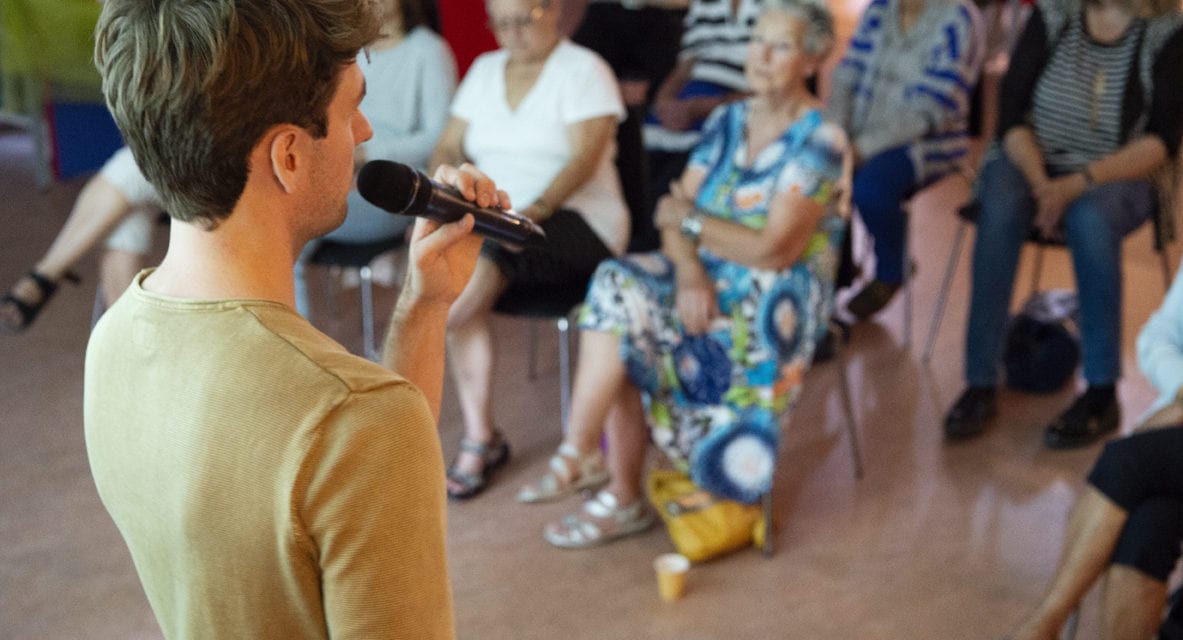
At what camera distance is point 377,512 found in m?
0.76

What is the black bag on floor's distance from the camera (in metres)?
3.34

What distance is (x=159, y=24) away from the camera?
768 mm

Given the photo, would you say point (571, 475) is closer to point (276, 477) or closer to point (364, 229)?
point (364, 229)

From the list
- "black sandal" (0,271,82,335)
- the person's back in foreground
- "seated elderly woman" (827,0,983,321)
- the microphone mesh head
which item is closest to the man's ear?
the person's back in foreground

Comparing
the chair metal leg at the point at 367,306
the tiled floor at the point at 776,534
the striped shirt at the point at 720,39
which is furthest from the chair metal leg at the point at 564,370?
the striped shirt at the point at 720,39

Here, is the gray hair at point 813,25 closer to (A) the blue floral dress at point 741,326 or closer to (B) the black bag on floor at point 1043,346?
(A) the blue floral dress at point 741,326

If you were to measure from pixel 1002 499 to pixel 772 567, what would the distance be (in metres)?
0.68

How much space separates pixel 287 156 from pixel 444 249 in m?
0.27

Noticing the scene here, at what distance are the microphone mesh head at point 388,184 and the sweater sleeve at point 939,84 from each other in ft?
9.13

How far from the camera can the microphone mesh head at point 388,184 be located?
1.01 meters

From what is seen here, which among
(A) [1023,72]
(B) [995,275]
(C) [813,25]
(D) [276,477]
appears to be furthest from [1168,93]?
(D) [276,477]

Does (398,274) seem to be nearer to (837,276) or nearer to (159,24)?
(837,276)

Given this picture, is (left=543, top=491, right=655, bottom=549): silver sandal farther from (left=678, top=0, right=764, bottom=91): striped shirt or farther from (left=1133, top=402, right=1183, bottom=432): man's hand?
(left=678, top=0, right=764, bottom=91): striped shirt

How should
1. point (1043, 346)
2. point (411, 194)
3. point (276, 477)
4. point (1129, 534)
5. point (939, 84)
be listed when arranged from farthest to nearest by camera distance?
point (939, 84), point (1043, 346), point (1129, 534), point (411, 194), point (276, 477)
